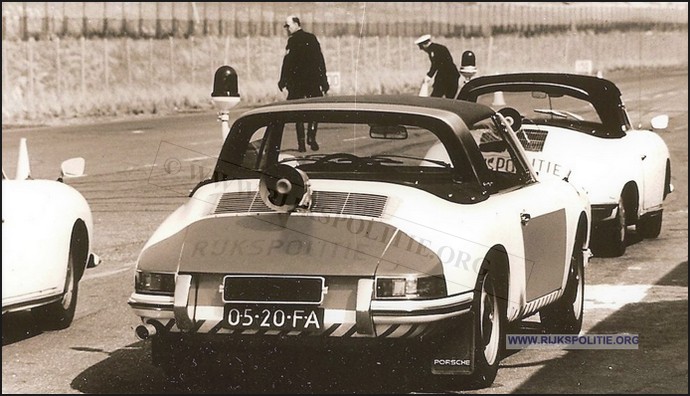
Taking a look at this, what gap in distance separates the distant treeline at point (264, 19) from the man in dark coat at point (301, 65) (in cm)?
229

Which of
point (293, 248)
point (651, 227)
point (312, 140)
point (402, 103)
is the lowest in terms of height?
point (651, 227)

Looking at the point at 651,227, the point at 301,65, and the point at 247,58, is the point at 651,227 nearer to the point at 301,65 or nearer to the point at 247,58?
the point at 301,65

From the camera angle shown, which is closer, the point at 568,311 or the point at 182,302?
the point at 182,302

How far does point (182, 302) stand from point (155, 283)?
235mm

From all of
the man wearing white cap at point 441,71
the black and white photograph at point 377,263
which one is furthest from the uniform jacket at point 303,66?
the black and white photograph at point 377,263

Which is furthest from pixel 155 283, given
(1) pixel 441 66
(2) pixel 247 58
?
(2) pixel 247 58

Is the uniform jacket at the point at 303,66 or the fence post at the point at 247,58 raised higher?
the uniform jacket at the point at 303,66

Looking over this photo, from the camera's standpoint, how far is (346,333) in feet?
24.8

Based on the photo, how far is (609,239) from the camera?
14.1 m

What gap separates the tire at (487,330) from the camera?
7992mm

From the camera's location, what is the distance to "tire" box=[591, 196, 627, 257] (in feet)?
46.2

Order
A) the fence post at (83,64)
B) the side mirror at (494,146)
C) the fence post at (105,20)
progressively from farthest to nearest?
the fence post at (105,20) → the fence post at (83,64) → the side mirror at (494,146)

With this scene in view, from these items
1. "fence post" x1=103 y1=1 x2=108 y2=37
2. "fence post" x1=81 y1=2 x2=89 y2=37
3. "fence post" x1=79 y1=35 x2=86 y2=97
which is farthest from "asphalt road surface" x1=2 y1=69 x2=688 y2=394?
"fence post" x1=103 y1=1 x2=108 y2=37

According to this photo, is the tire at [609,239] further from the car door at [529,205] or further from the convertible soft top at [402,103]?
the convertible soft top at [402,103]
